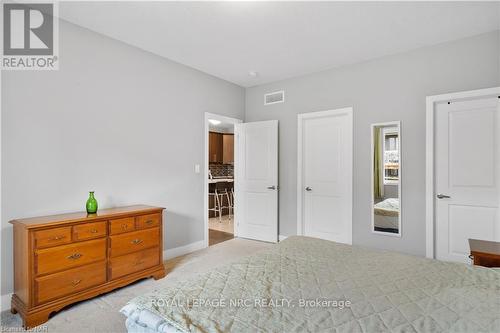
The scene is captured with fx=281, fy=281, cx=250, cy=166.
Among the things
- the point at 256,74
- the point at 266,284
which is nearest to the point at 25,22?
the point at 256,74

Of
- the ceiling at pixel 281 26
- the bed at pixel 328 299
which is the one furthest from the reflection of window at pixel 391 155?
the bed at pixel 328 299

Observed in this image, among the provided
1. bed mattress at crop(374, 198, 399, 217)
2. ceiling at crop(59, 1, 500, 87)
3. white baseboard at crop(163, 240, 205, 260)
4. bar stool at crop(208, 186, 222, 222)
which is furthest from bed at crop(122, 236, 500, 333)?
bar stool at crop(208, 186, 222, 222)

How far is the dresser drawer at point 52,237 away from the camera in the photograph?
221cm

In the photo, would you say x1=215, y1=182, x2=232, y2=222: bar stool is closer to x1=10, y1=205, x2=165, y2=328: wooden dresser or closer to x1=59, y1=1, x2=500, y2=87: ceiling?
x1=59, y1=1, x2=500, y2=87: ceiling

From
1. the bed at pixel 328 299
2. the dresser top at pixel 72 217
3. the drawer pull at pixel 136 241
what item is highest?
the dresser top at pixel 72 217

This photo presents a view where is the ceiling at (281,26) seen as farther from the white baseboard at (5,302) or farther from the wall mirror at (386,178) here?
the white baseboard at (5,302)

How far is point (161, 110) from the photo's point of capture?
12.1 ft

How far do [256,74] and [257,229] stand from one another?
2.54m

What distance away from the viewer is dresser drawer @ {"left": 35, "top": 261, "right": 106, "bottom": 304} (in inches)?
87.3

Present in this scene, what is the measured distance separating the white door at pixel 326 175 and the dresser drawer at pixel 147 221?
88.5 inches

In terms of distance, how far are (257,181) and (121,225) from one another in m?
2.48

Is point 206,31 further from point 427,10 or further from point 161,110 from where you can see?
point 427,10

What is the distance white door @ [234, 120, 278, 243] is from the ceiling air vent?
379 mm

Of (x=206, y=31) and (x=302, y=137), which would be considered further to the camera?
(x=302, y=137)
